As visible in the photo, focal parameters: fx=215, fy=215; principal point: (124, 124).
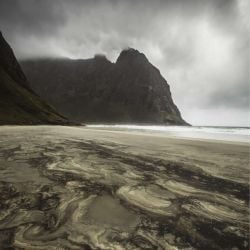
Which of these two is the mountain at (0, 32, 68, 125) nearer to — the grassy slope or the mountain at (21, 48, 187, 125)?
the grassy slope

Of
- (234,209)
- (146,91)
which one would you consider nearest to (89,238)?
A: (234,209)

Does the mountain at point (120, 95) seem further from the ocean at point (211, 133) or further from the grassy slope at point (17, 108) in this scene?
the ocean at point (211, 133)

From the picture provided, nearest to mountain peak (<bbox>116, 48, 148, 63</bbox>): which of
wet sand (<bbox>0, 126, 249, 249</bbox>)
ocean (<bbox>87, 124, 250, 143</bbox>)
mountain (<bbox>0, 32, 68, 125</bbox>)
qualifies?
mountain (<bbox>0, 32, 68, 125</bbox>)

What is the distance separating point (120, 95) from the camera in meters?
185

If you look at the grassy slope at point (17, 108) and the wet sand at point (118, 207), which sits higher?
the grassy slope at point (17, 108)

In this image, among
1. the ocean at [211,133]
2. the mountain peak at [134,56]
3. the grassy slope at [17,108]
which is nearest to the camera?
the ocean at [211,133]

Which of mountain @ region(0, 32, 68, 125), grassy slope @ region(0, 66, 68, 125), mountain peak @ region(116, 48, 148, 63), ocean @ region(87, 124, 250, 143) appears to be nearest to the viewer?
ocean @ region(87, 124, 250, 143)

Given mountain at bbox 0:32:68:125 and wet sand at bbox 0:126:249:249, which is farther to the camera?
mountain at bbox 0:32:68:125

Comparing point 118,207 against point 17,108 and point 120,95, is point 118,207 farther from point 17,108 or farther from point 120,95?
→ point 120,95

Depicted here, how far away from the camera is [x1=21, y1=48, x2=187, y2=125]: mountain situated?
171m

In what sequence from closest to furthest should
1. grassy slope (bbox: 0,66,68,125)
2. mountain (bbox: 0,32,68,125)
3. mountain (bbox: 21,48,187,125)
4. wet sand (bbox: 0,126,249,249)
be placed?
wet sand (bbox: 0,126,249,249) < mountain (bbox: 0,32,68,125) < grassy slope (bbox: 0,66,68,125) < mountain (bbox: 21,48,187,125)

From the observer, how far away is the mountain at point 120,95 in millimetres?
170875

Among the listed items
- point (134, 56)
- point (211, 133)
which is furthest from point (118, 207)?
point (134, 56)

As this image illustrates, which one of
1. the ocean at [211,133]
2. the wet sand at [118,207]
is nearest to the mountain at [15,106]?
the ocean at [211,133]
